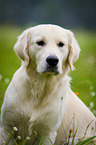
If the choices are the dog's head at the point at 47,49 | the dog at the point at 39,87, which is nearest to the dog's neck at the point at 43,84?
the dog at the point at 39,87

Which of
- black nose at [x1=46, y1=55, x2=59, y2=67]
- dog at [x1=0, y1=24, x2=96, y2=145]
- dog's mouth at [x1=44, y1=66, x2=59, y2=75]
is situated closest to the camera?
black nose at [x1=46, y1=55, x2=59, y2=67]

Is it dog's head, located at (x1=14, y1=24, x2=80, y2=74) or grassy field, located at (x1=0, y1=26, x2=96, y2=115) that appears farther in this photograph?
grassy field, located at (x1=0, y1=26, x2=96, y2=115)

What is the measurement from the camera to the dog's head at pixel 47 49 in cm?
356

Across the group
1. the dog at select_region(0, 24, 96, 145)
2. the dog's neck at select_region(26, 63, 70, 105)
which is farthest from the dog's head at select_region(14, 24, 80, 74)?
the dog's neck at select_region(26, 63, 70, 105)

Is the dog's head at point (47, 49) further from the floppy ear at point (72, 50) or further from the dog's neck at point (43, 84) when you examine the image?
the dog's neck at point (43, 84)

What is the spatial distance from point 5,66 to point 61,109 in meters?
5.74

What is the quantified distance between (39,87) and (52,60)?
56 centimetres

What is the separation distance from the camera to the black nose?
347 cm

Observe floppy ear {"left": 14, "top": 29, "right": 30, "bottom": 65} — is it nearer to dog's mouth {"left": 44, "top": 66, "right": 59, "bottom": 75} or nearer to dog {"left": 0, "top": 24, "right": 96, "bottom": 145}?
dog {"left": 0, "top": 24, "right": 96, "bottom": 145}

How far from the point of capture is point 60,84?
13.1 ft

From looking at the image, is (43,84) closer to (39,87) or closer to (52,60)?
(39,87)

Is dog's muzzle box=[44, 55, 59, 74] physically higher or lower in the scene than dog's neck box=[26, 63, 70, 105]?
higher

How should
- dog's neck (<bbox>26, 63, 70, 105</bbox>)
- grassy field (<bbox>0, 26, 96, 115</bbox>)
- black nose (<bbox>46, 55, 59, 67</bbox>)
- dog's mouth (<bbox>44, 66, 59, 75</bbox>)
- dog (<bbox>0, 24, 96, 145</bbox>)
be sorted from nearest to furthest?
black nose (<bbox>46, 55, 59, 67</bbox>) < dog's mouth (<bbox>44, 66, 59, 75</bbox>) < dog (<bbox>0, 24, 96, 145</bbox>) < dog's neck (<bbox>26, 63, 70, 105</bbox>) < grassy field (<bbox>0, 26, 96, 115</bbox>)

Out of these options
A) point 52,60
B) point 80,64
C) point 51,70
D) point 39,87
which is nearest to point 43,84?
point 39,87
